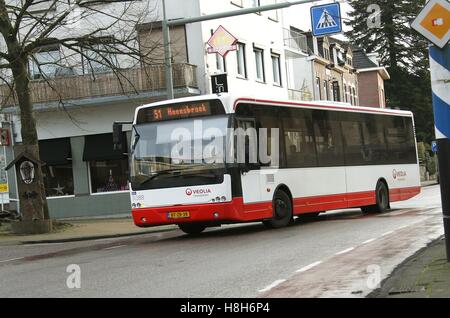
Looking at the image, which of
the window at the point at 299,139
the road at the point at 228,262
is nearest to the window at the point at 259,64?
the window at the point at 299,139

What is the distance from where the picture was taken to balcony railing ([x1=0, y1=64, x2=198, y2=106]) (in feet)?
93.5

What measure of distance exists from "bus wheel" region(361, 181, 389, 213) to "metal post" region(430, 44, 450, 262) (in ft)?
40.9

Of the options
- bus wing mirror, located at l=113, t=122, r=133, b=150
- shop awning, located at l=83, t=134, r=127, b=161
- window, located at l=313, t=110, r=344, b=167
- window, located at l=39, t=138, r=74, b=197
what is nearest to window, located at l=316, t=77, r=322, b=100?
shop awning, located at l=83, t=134, r=127, b=161

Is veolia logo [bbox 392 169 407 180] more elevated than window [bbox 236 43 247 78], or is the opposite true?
window [bbox 236 43 247 78]

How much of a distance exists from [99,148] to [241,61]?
894cm

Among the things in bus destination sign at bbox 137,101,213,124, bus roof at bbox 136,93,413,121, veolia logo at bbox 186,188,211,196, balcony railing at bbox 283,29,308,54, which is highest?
balcony railing at bbox 283,29,308,54

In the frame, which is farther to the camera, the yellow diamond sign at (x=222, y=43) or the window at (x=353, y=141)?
the yellow diamond sign at (x=222, y=43)

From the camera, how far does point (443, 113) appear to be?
26.3 ft

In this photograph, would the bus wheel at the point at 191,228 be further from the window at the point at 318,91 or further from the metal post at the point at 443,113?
the window at the point at 318,91

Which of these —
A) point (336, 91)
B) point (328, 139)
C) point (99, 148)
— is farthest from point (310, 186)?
point (336, 91)

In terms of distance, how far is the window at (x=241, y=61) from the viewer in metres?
34.1

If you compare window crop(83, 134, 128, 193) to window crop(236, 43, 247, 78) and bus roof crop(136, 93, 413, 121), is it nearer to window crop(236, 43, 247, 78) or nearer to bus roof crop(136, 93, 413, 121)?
window crop(236, 43, 247, 78)

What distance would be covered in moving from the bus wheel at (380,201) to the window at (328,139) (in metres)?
2.57
